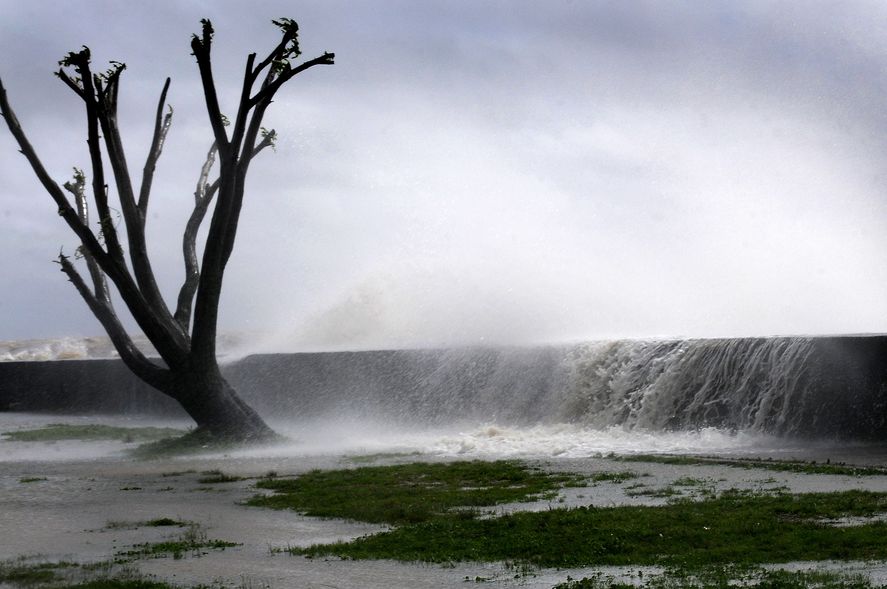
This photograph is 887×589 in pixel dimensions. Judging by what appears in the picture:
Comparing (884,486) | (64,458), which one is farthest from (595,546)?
(64,458)

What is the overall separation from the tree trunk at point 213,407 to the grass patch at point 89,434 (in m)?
2.23

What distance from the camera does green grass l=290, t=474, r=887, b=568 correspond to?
623 centimetres

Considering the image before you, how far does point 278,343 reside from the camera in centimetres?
2938

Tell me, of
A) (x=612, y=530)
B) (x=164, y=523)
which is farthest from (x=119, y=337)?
(x=612, y=530)

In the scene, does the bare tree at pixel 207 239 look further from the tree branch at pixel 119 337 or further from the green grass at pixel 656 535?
the green grass at pixel 656 535

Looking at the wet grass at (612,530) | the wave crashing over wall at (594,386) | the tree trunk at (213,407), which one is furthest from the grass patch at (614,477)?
the tree trunk at (213,407)

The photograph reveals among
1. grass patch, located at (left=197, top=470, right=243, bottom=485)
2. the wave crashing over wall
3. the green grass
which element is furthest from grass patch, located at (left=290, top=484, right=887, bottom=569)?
the wave crashing over wall

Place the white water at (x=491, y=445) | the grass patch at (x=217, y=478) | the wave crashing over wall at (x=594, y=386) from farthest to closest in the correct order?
the wave crashing over wall at (x=594, y=386), the white water at (x=491, y=445), the grass patch at (x=217, y=478)

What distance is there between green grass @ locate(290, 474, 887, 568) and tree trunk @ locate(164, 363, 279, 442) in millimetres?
8598

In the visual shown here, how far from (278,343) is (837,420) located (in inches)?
731

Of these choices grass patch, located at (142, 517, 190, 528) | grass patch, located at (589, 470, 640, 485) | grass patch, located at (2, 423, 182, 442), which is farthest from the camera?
grass patch, located at (2, 423, 182, 442)

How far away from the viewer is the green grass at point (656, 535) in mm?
6227

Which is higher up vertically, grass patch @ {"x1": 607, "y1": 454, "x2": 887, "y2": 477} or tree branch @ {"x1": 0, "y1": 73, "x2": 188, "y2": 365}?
tree branch @ {"x1": 0, "y1": 73, "x2": 188, "y2": 365}

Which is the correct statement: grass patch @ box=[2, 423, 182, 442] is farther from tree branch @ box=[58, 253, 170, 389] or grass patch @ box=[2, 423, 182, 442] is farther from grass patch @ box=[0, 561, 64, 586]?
grass patch @ box=[0, 561, 64, 586]
